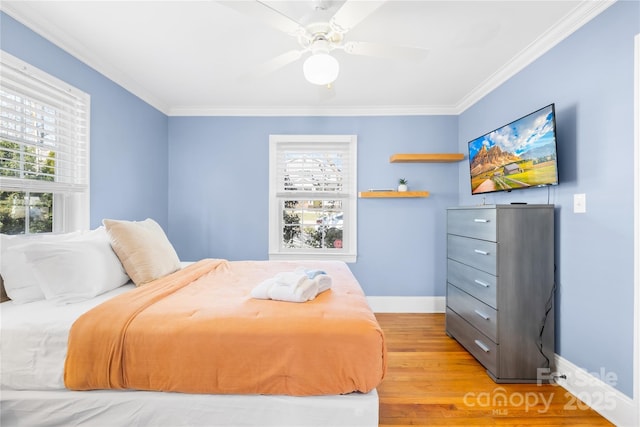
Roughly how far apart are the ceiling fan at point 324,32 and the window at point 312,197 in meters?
1.81

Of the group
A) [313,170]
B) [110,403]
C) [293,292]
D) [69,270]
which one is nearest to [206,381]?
[110,403]

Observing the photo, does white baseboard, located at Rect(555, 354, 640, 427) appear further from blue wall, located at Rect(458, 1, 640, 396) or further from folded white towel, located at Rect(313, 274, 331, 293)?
folded white towel, located at Rect(313, 274, 331, 293)

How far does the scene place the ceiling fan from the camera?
4.85 feet

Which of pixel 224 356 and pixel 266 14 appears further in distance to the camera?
pixel 266 14

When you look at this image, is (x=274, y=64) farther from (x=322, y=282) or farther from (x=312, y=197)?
(x=312, y=197)

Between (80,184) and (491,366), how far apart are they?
11.4 ft

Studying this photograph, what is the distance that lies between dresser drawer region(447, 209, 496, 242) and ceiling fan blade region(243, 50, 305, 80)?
1758 millimetres

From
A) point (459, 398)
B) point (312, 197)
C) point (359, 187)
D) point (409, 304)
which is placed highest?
point (359, 187)

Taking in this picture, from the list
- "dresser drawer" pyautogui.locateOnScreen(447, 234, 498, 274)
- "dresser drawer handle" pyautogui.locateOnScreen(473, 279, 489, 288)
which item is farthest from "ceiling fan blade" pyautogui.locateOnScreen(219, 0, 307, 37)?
"dresser drawer handle" pyautogui.locateOnScreen(473, 279, 489, 288)

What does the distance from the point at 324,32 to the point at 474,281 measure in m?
2.17

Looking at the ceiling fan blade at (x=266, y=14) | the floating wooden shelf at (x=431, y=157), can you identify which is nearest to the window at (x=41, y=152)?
the ceiling fan blade at (x=266, y=14)

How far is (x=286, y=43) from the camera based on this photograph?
234 centimetres

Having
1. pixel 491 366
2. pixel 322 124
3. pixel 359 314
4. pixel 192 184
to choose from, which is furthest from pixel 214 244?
pixel 491 366

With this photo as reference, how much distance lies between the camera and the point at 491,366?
2242 millimetres
